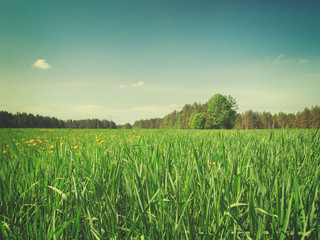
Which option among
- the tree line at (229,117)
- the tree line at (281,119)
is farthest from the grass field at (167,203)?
the tree line at (281,119)

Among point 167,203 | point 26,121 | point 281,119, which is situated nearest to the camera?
point 167,203

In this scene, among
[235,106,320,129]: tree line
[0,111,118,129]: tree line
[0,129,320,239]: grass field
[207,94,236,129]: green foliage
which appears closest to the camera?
[0,129,320,239]: grass field

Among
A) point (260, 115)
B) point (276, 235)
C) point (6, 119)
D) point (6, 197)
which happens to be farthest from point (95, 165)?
point (260, 115)

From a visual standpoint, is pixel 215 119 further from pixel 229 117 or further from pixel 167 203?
pixel 167 203

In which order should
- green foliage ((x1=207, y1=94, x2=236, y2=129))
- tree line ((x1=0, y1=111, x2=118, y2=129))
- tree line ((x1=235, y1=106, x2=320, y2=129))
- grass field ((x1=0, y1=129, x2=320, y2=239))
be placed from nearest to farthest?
grass field ((x1=0, y1=129, x2=320, y2=239)) < green foliage ((x1=207, y1=94, x2=236, y2=129)) < tree line ((x1=0, y1=111, x2=118, y2=129)) < tree line ((x1=235, y1=106, x2=320, y2=129))

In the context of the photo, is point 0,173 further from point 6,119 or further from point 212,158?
point 6,119

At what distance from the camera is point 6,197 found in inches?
40.5

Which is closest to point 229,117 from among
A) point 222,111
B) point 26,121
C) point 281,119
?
point 222,111

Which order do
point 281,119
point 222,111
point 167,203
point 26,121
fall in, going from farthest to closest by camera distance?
point 281,119
point 26,121
point 222,111
point 167,203

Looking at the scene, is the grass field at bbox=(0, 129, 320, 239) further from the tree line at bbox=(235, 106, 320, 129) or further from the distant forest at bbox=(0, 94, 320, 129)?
the tree line at bbox=(235, 106, 320, 129)

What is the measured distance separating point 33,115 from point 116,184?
75.7 metres

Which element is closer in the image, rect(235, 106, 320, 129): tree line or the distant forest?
the distant forest

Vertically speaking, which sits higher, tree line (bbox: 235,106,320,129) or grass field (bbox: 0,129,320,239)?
tree line (bbox: 235,106,320,129)

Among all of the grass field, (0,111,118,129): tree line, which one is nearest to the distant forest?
(0,111,118,129): tree line
